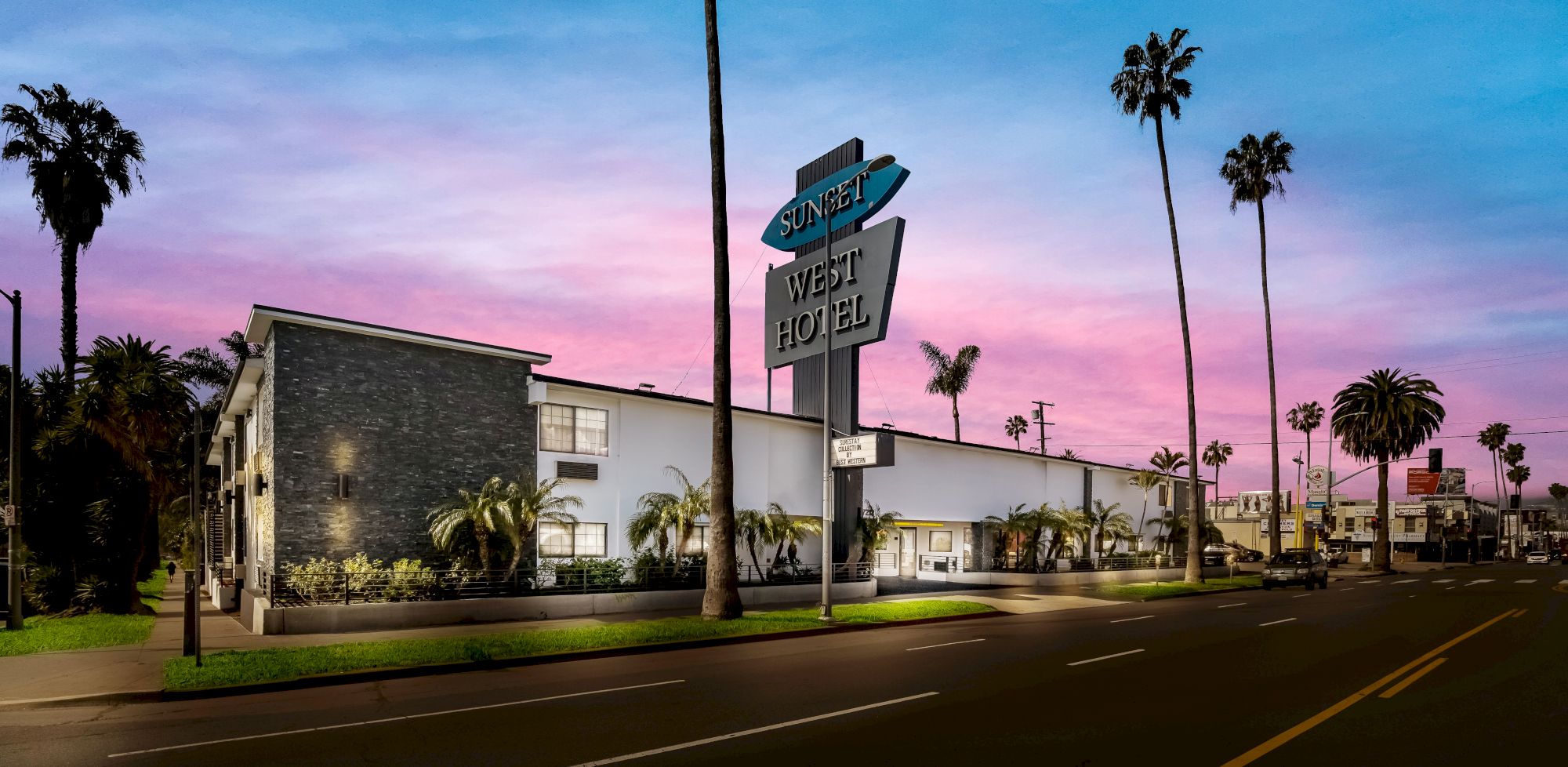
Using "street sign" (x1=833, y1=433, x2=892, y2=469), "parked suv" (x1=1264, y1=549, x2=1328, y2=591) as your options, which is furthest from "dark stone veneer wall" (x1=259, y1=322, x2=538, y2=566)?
"parked suv" (x1=1264, y1=549, x2=1328, y2=591)

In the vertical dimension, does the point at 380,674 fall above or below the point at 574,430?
below

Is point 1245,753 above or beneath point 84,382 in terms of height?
beneath

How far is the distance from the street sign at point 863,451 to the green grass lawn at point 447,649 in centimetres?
668

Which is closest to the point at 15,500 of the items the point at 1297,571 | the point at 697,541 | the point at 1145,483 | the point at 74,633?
the point at 74,633

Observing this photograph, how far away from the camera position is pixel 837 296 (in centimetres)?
2930

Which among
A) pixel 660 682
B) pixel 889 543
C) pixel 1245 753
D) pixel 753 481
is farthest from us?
pixel 889 543

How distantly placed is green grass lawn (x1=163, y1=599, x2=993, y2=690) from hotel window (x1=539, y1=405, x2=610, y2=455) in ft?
27.1

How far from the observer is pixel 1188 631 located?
21984 millimetres

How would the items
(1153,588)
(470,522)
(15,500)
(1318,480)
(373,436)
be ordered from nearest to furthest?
1. (15,500)
2. (373,436)
3. (470,522)
4. (1153,588)
5. (1318,480)

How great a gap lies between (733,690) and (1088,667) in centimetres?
598

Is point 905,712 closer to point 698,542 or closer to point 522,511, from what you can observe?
point 522,511

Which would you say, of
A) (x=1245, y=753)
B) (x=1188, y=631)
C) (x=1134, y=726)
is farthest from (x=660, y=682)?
(x=1188, y=631)

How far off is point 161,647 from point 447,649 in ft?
19.1

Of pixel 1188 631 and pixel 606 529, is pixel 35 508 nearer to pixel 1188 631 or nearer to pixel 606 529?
pixel 606 529
